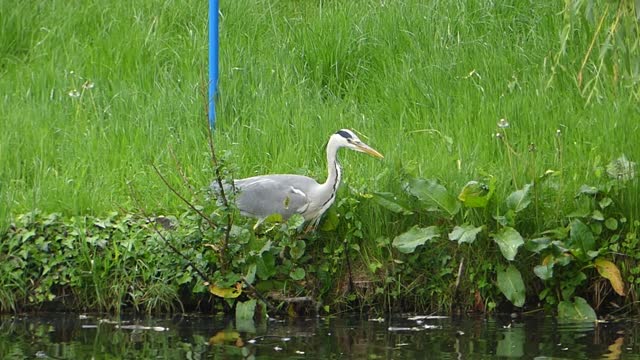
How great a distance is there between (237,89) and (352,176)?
1.66 metres

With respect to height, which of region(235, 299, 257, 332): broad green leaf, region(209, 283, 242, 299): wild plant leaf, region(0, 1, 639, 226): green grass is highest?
region(0, 1, 639, 226): green grass

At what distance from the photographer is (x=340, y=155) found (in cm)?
875

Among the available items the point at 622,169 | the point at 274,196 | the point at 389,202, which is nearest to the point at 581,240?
the point at 622,169

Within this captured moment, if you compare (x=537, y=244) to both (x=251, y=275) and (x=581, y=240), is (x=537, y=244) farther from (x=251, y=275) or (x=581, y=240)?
(x=251, y=275)

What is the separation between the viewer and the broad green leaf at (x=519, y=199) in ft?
24.9

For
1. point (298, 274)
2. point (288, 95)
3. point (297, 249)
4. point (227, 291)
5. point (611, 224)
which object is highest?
point (288, 95)

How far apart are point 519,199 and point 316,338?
4.87ft

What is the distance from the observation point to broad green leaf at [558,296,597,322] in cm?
737

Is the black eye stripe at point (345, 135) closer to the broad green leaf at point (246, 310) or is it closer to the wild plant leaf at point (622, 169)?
the broad green leaf at point (246, 310)

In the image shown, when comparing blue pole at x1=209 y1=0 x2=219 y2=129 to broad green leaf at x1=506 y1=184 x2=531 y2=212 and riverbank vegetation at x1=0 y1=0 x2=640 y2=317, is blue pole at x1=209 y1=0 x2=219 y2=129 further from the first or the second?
A: broad green leaf at x1=506 y1=184 x2=531 y2=212

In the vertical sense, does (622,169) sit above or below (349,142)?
below

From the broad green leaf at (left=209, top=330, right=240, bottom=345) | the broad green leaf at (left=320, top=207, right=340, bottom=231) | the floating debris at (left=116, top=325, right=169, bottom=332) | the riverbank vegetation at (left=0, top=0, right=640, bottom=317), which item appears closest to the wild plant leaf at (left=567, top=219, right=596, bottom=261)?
the riverbank vegetation at (left=0, top=0, right=640, bottom=317)

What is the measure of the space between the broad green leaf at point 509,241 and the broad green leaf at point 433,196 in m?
0.30

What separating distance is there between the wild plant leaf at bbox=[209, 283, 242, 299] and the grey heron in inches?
16.3
